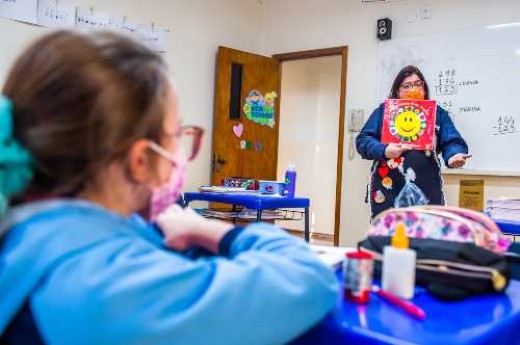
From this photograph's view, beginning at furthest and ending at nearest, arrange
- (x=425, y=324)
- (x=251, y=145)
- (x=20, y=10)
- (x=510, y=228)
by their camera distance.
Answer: (x=251, y=145) < (x=20, y=10) < (x=510, y=228) < (x=425, y=324)

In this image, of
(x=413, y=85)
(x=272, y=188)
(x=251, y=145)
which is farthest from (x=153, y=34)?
(x=413, y=85)

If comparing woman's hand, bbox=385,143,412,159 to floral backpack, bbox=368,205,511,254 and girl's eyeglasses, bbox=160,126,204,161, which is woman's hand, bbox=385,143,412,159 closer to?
floral backpack, bbox=368,205,511,254

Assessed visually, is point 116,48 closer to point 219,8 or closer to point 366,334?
point 366,334

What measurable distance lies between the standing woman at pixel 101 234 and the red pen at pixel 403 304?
0.17 metres

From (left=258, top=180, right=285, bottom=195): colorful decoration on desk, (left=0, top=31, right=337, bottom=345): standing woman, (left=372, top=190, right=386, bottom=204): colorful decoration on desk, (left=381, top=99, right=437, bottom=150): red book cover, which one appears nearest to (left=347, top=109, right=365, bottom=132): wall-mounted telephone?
(left=258, top=180, right=285, bottom=195): colorful decoration on desk

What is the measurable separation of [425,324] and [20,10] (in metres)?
4.16

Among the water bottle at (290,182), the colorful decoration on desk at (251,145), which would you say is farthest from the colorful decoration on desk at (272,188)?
the colorful decoration on desk at (251,145)

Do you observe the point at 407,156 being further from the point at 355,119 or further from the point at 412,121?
the point at 355,119

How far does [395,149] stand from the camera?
3148 mm

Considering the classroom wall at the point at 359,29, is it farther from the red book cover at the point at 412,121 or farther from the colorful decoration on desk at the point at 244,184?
the red book cover at the point at 412,121

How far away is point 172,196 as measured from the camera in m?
0.81

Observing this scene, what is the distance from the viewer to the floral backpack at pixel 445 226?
3.40ft

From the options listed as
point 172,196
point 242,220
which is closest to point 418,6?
point 242,220

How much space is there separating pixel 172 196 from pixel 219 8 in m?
5.08
